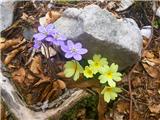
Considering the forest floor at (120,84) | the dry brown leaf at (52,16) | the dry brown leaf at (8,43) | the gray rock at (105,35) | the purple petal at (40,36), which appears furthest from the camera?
the dry brown leaf at (52,16)

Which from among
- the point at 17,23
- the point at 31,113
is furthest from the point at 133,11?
the point at 31,113

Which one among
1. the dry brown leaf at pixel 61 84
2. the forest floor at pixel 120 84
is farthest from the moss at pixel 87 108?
the dry brown leaf at pixel 61 84

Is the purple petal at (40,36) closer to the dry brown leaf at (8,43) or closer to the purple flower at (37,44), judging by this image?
the purple flower at (37,44)

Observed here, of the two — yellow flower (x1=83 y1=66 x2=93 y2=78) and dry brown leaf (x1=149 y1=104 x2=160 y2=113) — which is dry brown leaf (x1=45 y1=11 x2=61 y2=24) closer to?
yellow flower (x1=83 y1=66 x2=93 y2=78)

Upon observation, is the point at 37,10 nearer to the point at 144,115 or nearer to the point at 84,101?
the point at 84,101

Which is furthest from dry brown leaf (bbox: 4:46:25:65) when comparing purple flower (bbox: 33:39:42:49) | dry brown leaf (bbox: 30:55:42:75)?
purple flower (bbox: 33:39:42:49)
